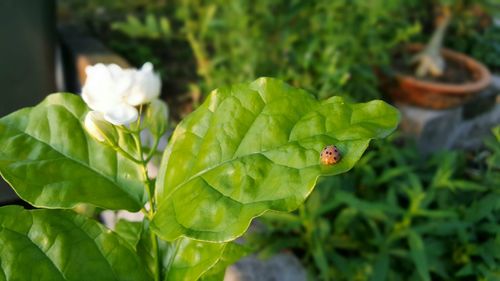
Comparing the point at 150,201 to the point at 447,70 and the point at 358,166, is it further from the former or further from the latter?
the point at 447,70

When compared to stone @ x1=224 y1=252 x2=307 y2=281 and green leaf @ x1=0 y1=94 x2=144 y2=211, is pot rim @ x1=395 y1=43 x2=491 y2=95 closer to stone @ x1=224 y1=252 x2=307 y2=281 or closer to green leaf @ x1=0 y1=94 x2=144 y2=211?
stone @ x1=224 y1=252 x2=307 y2=281

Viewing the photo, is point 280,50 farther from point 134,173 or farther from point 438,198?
point 134,173

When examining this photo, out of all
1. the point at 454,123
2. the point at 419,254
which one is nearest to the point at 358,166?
the point at 419,254

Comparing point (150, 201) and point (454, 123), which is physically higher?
point (150, 201)

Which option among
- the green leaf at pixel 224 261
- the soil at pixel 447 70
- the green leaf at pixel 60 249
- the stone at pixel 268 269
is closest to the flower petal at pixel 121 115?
the green leaf at pixel 60 249

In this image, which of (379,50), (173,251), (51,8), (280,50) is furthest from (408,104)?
(173,251)

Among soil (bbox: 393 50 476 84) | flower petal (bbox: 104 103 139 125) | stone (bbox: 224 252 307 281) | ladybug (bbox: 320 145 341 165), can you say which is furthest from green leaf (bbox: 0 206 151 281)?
soil (bbox: 393 50 476 84)
